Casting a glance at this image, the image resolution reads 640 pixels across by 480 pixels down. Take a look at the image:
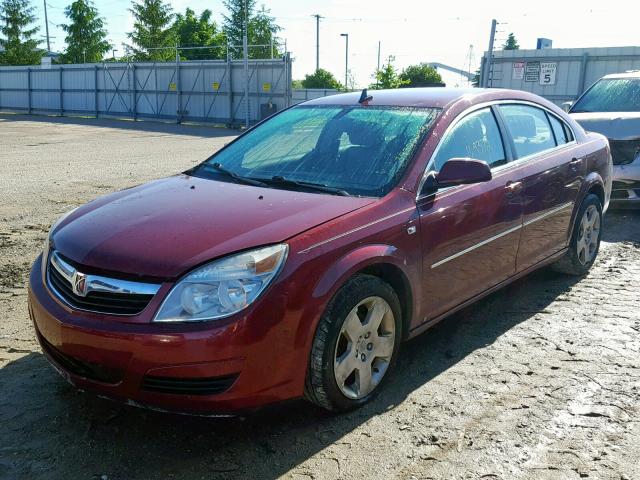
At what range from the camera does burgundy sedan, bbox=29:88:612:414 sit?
275 cm

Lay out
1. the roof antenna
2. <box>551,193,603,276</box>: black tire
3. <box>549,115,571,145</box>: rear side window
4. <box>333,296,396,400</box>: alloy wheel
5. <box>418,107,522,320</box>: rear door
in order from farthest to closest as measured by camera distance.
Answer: <box>551,193,603,276</box>: black tire
<box>549,115,571,145</box>: rear side window
the roof antenna
<box>418,107,522,320</box>: rear door
<box>333,296,396,400</box>: alloy wheel

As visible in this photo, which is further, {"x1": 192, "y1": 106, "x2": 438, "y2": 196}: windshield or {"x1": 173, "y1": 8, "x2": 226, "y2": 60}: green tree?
{"x1": 173, "y1": 8, "x2": 226, "y2": 60}: green tree

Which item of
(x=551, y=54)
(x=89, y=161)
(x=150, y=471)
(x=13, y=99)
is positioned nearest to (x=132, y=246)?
(x=150, y=471)

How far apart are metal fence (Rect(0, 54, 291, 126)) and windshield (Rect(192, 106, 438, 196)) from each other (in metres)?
21.7

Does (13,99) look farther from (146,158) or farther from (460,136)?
(460,136)

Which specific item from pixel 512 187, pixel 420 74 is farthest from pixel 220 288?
pixel 420 74

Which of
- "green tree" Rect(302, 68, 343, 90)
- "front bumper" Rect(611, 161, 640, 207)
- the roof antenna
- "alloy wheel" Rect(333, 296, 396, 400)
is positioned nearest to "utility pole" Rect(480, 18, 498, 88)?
"front bumper" Rect(611, 161, 640, 207)

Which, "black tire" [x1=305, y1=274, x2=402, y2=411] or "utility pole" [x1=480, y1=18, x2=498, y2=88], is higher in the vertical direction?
"utility pole" [x1=480, y1=18, x2=498, y2=88]

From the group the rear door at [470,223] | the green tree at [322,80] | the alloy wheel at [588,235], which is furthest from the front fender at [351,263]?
the green tree at [322,80]

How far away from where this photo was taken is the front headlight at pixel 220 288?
2715 mm

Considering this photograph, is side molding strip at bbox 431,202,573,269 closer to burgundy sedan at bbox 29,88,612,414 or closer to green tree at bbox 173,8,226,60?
burgundy sedan at bbox 29,88,612,414

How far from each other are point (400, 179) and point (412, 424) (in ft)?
4.30

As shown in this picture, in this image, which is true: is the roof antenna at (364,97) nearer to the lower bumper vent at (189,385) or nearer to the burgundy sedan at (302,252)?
the burgundy sedan at (302,252)

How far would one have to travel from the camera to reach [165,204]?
3.46 meters
